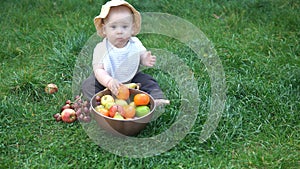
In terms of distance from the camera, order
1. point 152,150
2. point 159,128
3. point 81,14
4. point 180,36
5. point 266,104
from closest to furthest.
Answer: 1. point 152,150
2. point 159,128
3. point 266,104
4. point 180,36
5. point 81,14

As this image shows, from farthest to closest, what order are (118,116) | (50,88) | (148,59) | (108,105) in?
(50,88)
(148,59)
(108,105)
(118,116)

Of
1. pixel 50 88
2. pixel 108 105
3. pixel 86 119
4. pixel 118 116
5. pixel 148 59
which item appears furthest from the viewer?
pixel 50 88

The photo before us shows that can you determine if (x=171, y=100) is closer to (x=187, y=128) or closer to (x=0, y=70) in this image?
(x=187, y=128)

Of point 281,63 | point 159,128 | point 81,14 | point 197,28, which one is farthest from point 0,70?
point 281,63

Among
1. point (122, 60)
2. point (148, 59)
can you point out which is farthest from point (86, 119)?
point (148, 59)

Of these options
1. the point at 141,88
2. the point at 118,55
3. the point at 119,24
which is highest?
the point at 119,24

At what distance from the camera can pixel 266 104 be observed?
340 centimetres

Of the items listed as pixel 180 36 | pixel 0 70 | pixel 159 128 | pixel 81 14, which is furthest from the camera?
pixel 81 14

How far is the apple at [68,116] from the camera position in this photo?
3225mm

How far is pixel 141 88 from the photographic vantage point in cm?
341

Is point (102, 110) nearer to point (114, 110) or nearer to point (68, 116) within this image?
point (114, 110)

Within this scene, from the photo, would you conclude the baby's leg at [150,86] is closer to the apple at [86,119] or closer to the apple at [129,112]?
the apple at [129,112]

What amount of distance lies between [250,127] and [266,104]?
0.97 ft

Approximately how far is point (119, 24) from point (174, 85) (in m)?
0.73
